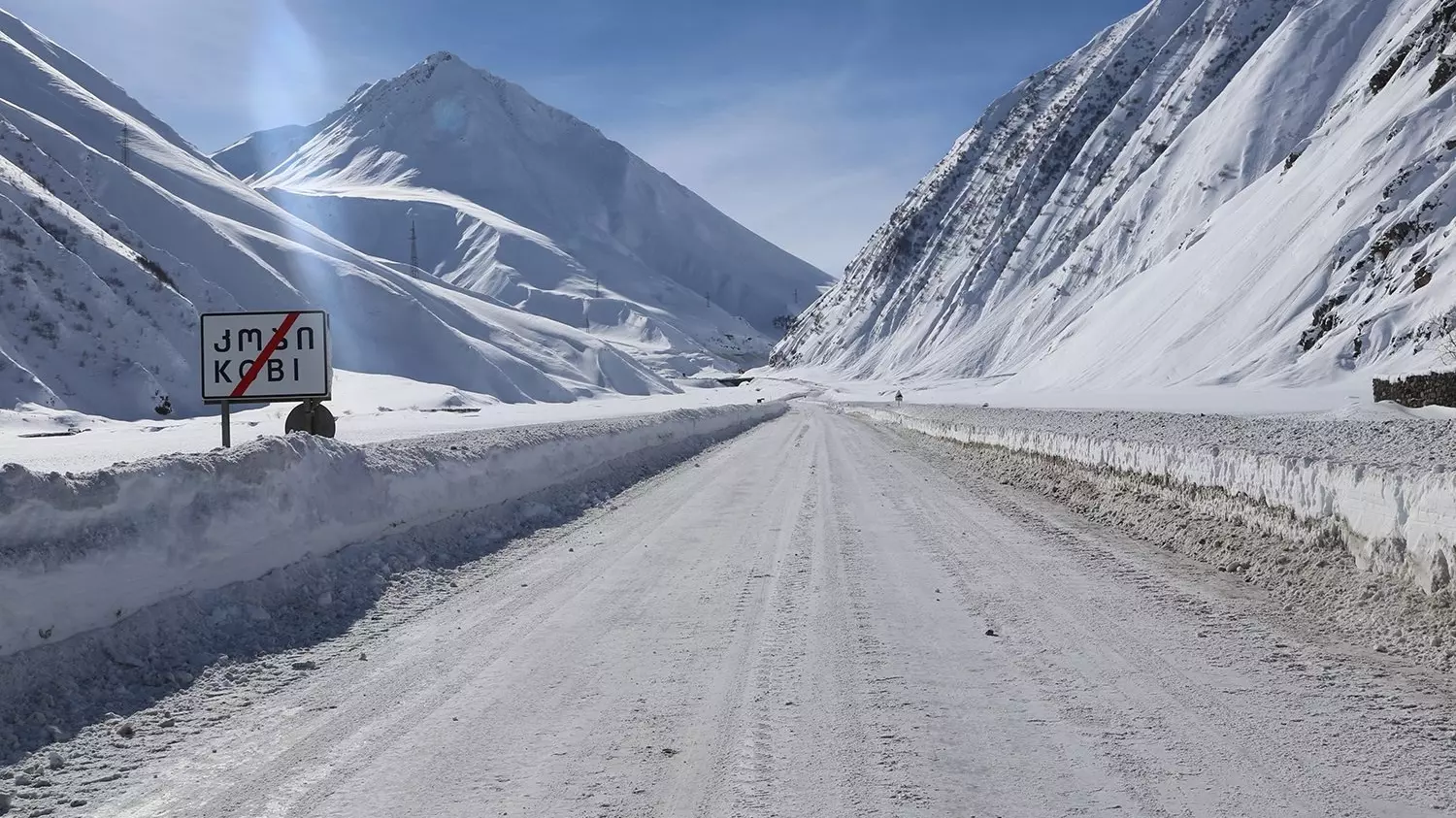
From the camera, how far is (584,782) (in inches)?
153

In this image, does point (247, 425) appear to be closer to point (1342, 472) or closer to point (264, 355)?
point (264, 355)

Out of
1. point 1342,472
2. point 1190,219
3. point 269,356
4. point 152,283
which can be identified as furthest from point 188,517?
point 1190,219

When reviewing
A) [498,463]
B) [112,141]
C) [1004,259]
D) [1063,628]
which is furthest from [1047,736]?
[112,141]

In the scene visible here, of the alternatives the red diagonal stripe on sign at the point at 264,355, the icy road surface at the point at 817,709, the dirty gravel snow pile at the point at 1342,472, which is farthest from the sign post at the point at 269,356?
the dirty gravel snow pile at the point at 1342,472

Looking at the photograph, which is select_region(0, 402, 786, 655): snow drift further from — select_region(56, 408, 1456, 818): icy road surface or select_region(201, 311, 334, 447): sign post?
select_region(201, 311, 334, 447): sign post

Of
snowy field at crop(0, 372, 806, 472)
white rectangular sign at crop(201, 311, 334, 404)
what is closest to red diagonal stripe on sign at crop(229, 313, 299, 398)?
white rectangular sign at crop(201, 311, 334, 404)

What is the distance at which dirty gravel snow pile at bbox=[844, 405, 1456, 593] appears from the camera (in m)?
5.96

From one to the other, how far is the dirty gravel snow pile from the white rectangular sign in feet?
31.5

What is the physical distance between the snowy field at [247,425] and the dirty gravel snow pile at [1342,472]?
921 cm

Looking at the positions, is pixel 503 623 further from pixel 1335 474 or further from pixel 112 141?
pixel 112 141

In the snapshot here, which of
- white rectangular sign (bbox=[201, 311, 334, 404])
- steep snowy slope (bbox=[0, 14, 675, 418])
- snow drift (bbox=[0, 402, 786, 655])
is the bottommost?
snow drift (bbox=[0, 402, 786, 655])

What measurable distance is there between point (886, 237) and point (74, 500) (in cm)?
15266

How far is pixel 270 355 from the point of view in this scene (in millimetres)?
10289

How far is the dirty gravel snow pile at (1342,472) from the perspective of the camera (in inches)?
235
